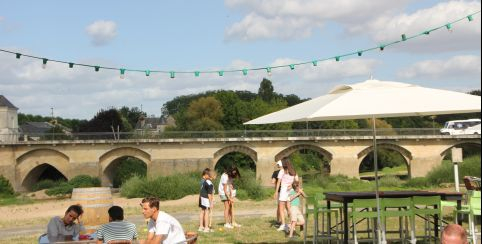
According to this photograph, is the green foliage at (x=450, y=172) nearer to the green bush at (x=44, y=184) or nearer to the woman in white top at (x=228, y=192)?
the woman in white top at (x=228, y=192)

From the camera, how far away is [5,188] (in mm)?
39875

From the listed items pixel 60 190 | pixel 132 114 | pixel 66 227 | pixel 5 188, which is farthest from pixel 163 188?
pixel 132 114

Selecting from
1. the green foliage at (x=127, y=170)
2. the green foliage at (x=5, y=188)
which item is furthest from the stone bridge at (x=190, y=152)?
the green foliage at (x=127, y=170)

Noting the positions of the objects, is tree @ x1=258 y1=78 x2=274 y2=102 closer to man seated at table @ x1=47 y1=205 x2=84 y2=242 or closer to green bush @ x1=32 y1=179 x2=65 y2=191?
green bush @ x1=32 y1=179 x2=65 y2=191

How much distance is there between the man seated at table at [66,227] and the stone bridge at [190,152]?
35232 millimetres

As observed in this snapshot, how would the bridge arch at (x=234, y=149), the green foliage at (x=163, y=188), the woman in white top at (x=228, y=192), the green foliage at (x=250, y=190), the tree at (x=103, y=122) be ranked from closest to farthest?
1. the woman in white top at (x=228, y=192)
2. the green foliage at (x=250, y=190)
3. the green foliage at (x=163, y=188)
4. the bridge arch at (x=234, y=149)
5. the tree at (x=103, y=122)

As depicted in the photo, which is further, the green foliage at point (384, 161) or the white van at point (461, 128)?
the green foliage at point (384, 161)

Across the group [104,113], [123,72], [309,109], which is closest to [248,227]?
[123,72]

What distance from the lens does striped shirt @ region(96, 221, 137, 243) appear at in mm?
6117

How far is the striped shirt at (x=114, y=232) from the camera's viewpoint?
6117 mm

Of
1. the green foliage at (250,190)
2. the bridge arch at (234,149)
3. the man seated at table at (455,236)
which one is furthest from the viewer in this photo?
the bridge arch at (234,149)

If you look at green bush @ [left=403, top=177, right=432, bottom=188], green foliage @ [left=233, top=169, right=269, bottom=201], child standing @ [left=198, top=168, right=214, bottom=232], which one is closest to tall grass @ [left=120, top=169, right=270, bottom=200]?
green foliage @ [left=233, top=169, right=269, bottom=201]

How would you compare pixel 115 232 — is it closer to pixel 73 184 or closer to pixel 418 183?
pixel 418 183

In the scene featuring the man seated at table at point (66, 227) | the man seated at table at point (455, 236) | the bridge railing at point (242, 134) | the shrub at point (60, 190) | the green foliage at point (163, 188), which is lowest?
the shrub at point (60, 190)
